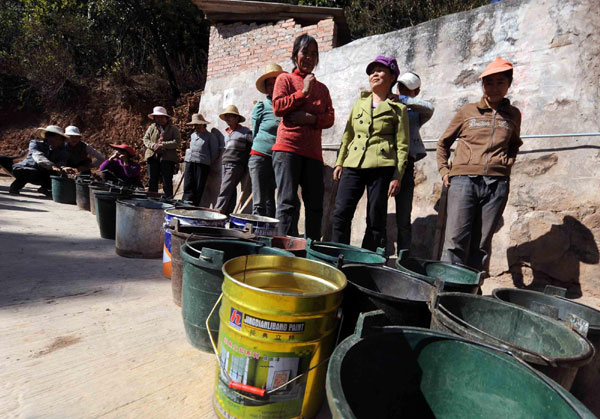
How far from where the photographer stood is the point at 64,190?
5836mm

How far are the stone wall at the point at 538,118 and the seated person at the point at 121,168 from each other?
4.90 meters

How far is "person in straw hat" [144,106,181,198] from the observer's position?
6066 mm

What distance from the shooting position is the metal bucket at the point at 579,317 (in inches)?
50.1

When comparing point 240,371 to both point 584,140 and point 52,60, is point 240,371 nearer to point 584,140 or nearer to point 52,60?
point 584,140

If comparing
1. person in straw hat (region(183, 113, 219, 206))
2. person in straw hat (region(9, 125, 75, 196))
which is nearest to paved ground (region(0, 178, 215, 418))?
person in straw hat (region(183, 113, 219, 206))

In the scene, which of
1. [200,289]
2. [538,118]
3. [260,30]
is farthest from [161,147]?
[538,118]

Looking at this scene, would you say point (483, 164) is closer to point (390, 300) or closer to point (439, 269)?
point (439, 269)

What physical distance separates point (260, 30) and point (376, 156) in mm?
5348

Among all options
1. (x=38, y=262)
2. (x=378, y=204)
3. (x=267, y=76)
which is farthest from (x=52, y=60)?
(x=378, y=204)

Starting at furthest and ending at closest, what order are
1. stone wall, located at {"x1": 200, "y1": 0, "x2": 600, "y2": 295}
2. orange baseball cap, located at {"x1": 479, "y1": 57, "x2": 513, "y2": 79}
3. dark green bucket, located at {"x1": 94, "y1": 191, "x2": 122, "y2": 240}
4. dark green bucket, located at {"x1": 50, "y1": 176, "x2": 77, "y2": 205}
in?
1. dark green bucket, located at {"x1": 50, "y1": 176, "x2": 77, "y2": 205}
2. dark green bucket, located at {"x1": 94, "y1": 191, "x2": 122, "y2": 240}
3. stone wall, located at {"x1": 200, "y1": 0, "x2": 600, "y2": 295}
4. orange baseball cap, located at {"x1": 479, "y1": 57, "x2": 513, "y2": 79}

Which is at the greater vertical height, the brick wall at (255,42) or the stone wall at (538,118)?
the brick wall at (255,42)

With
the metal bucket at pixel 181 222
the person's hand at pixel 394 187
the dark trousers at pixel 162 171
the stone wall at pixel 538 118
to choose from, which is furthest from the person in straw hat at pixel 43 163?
the stone wall at pixel 538 118

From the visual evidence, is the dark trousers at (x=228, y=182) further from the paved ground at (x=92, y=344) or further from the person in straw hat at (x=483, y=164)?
the person in straw hat at (x=483, y=164)

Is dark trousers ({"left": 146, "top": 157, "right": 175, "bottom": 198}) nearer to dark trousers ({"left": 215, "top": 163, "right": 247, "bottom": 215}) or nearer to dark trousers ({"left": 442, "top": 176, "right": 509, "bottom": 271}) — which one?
dark trousers ({"left": 215, "top": 163, "right": 247, "bottom": 215})
